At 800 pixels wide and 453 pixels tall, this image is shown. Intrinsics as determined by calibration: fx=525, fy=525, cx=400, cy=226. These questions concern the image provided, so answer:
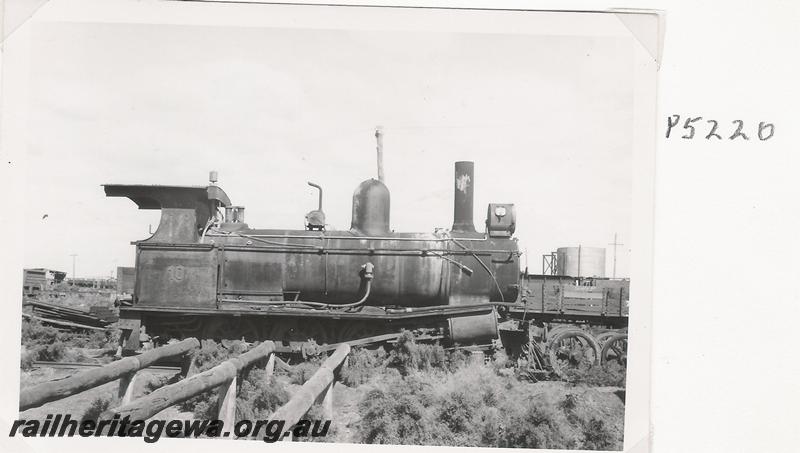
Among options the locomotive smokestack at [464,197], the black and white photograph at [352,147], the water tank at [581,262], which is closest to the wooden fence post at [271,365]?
the black and white photograph at [352,147]

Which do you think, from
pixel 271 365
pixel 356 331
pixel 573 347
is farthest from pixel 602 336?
pixel 271 365

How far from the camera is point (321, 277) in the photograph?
22.3 ft

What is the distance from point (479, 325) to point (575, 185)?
7.58 feet

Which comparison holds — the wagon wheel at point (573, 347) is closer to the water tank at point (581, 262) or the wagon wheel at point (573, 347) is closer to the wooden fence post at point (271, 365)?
the water tank at point (581, 262)

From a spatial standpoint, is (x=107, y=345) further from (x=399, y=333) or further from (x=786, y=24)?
(x=786, y=24)

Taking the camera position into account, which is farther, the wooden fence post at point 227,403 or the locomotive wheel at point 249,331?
the locomotive wheel at point 249,331

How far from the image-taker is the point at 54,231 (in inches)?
→ 204

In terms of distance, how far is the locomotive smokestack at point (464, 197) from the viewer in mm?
5764

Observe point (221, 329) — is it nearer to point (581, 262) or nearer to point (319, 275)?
point (319, 275)

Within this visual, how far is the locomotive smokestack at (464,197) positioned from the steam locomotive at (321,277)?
2 centimetres

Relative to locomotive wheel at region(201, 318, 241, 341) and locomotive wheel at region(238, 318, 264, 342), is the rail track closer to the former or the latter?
locomotive wheel at region(201, 318, 241, 341)

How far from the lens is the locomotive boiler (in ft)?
21.1

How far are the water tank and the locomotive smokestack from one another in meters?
1.21

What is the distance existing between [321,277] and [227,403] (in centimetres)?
236
